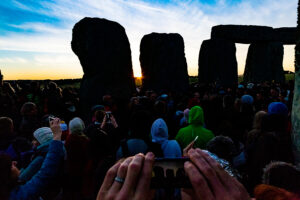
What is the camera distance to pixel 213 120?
445 centimetres

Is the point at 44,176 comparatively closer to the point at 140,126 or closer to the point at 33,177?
the point at 33,177

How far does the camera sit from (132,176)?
57 cm

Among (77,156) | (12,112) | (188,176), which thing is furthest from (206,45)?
(188,176)

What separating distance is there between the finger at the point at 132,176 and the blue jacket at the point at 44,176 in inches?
64.2

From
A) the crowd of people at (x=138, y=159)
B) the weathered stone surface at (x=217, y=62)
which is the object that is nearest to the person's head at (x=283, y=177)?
the crowd of people at (x=138, y=159)

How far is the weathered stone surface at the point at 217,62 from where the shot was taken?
1698 cm

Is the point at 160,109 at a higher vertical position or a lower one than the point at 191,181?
lower

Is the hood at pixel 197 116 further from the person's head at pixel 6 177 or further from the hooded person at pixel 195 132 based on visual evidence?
the person's head at pixel 6 177

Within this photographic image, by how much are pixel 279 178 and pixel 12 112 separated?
5112 millimetres

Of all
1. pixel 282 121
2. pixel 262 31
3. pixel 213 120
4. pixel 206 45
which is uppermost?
pixel 262 31

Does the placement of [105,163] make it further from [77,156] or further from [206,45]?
[206,45]

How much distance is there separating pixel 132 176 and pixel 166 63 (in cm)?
1186

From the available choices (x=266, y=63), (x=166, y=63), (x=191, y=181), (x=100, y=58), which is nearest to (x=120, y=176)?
(x=191, y=181)

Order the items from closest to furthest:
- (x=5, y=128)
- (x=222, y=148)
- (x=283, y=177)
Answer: (x=283, y=177) < (x=222, y=148) < (x=5, y=128)
